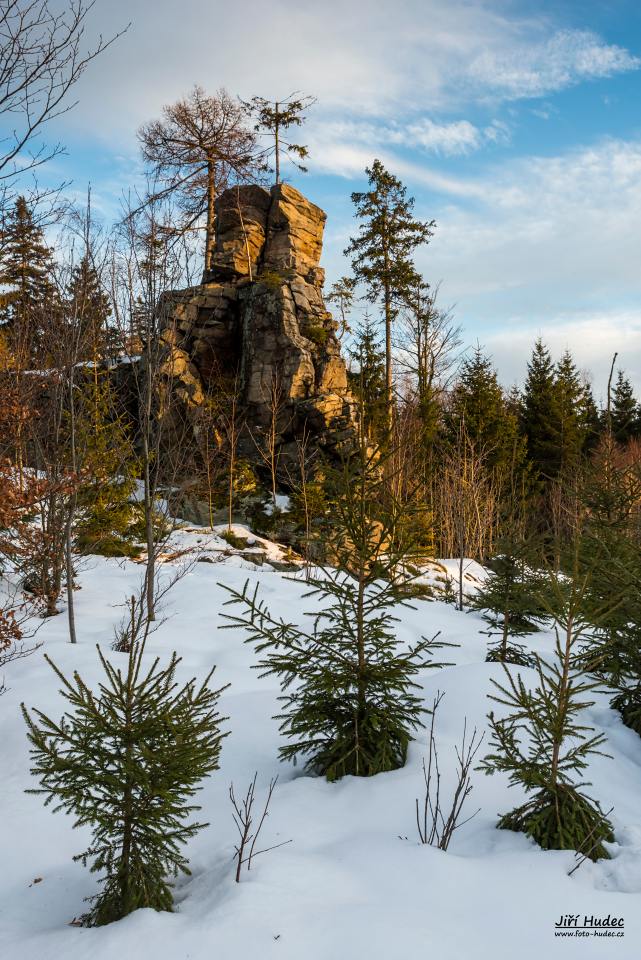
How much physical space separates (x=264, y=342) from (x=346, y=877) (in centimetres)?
1881

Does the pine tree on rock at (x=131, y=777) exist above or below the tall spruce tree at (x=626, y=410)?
below

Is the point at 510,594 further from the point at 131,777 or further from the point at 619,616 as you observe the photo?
the point at 131,777

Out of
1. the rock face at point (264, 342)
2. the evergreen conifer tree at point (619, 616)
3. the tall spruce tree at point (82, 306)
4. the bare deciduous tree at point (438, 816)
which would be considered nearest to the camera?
the bare deciduous tree at point (438, 816)

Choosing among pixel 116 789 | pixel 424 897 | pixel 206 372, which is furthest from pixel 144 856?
pixel 206 372

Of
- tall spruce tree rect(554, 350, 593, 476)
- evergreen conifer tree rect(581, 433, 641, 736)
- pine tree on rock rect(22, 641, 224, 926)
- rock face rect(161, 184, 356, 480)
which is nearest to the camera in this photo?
pine tree on rock rect(22, 641, 224, 926)

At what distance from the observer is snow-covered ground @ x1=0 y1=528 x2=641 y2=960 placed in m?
2.55

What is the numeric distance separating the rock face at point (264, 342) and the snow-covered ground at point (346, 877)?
14754 mm

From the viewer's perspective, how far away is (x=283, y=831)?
12.0 ft

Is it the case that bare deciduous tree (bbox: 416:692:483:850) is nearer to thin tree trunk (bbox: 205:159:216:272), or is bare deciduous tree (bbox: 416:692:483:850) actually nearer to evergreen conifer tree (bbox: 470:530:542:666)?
evergreen conifer tree (bbox: 470:530:542:666)

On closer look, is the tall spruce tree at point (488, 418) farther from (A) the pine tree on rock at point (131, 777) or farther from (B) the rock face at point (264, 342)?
(A) the pine tree on rock at point (131, 777)

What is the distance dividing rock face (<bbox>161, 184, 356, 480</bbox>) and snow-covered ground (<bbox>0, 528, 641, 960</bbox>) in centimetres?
1475

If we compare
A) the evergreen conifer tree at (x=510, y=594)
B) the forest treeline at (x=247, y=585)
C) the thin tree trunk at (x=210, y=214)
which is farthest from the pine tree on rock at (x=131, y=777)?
the thin tree trunk at (x=210, y=214)

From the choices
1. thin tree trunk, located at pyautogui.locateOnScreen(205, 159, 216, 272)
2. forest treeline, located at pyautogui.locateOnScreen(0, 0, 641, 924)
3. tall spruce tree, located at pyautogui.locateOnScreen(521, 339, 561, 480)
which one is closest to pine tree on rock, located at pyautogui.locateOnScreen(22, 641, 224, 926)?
forest treeline, located at pyautogui.locateOnScreen(0, 0, 641, 924)

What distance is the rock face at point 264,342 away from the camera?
777 inches
